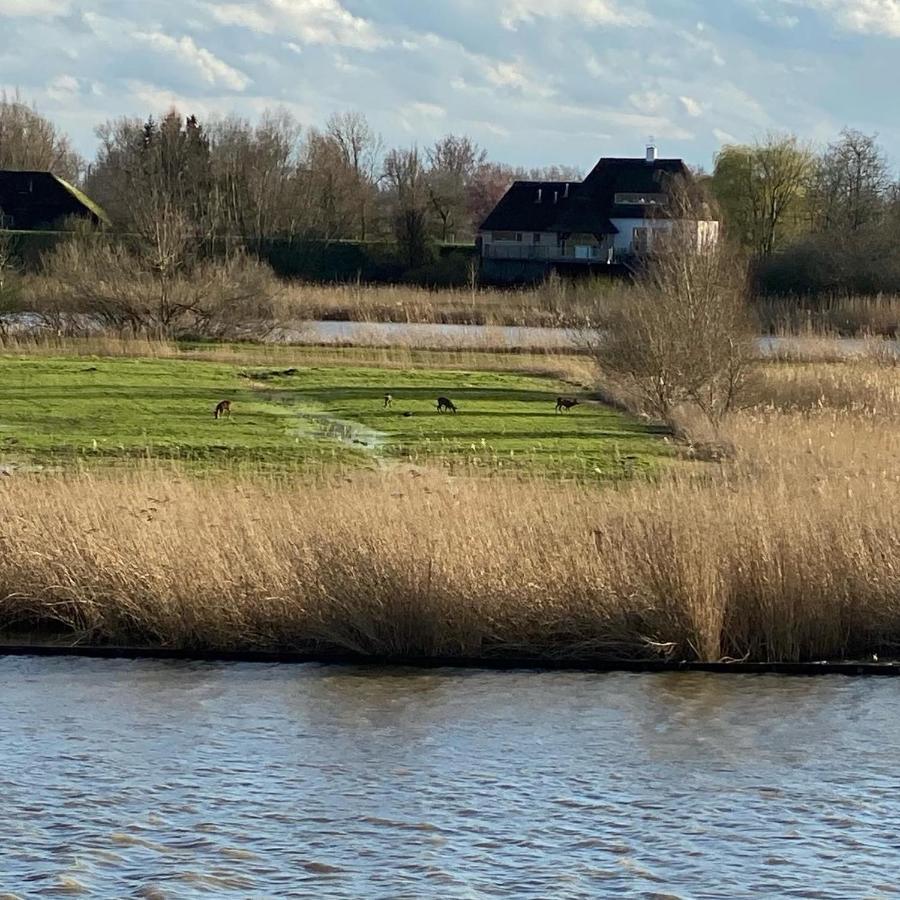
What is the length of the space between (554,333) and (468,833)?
119 feet

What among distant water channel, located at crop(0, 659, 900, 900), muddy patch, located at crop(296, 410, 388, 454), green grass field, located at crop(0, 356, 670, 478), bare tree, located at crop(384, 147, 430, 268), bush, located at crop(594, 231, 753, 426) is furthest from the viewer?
bare tree, located at crop(384, 147, 430, 268)

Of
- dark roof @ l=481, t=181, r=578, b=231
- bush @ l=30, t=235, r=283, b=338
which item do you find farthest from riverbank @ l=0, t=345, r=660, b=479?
dark roof @ l=481, t=181, r=578, b=231

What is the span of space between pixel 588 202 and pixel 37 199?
30.0 meters

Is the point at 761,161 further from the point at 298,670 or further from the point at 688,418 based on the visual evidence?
the point at 298,670

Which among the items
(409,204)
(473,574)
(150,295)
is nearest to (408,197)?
(409,204)

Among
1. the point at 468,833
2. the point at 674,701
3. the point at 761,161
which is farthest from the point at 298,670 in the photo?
the point at 761,161

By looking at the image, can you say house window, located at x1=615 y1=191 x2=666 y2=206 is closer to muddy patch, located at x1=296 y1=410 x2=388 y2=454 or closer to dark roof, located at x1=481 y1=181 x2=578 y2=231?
dark roof, located at x1=481 y1=181 x2=578 y2=231

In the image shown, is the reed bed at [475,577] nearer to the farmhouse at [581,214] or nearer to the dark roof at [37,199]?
the farmhouse at [581,214]

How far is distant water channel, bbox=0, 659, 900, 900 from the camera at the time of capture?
6.93 meters

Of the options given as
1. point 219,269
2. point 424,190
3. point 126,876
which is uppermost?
point 424,190

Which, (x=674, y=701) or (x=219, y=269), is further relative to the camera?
(x=219, y=269)

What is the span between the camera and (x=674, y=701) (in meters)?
10.0

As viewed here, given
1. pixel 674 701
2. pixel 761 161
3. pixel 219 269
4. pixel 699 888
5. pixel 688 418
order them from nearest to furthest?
pixel 699 888 < pixel 674 701 < pixel 688 418 < pixel 219 269 < pixel 761 161

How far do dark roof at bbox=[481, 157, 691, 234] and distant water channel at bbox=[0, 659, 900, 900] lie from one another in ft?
244
